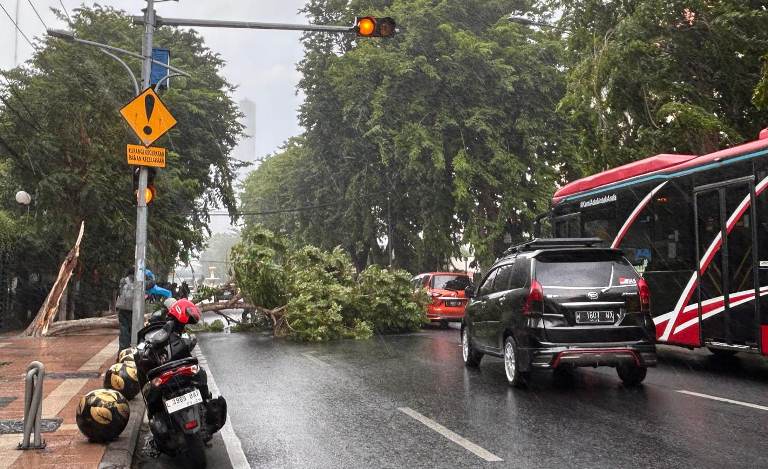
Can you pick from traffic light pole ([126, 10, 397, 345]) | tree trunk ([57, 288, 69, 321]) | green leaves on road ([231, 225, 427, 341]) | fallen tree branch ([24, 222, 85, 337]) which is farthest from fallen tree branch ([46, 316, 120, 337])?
traffic light pole ([126, 10, 397, 345])

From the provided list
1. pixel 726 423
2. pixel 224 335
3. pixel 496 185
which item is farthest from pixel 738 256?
pixel 496 185

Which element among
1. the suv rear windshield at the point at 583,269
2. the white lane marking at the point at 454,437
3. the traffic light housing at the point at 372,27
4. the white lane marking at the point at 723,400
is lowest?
the white lane marking at the point at 454,437

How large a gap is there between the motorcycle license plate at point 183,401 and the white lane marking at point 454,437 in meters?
2.34

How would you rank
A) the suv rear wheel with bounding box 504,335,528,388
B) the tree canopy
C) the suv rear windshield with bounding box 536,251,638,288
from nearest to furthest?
the suv rear windshield with bounding box 536,251,638,288, the suv rear wheel with bounding box 504,335,528,388, the tree canopy

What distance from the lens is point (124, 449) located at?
636 cm

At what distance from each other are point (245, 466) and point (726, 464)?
3.79 m

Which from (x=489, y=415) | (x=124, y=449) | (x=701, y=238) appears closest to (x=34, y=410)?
(x=124, y=449)

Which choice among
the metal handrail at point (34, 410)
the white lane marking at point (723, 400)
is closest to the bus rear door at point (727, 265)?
the white lane marking at point (723, 400)

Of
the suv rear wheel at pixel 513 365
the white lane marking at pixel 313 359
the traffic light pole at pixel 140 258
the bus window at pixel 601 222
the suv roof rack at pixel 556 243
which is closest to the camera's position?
the suv rear wheel at pixel 513 365

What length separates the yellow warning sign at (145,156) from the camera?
11242 millimetres

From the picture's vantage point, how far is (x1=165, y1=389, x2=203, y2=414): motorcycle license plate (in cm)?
585

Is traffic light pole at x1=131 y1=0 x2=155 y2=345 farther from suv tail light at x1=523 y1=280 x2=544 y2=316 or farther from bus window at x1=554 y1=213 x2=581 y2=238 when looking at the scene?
bus window at x1=554 y1=213 x2=581 y2=238

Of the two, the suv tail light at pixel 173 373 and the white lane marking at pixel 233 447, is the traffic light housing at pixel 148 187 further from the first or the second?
the suv tail light at pixel 173 373

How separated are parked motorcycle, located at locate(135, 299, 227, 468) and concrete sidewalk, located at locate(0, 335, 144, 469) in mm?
462
